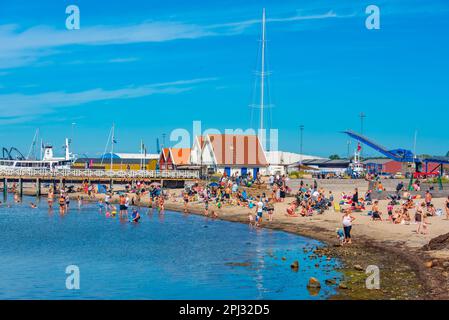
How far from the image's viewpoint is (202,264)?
25828 mm

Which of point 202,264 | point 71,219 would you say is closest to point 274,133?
point 71,219

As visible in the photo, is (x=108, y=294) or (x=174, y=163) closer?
(x=108, y=294)

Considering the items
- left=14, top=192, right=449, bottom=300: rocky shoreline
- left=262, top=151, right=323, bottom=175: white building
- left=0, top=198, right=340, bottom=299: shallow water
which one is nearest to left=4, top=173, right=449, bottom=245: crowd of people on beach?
left=14, top=192, right=449, bottom=300: rocky shoreline

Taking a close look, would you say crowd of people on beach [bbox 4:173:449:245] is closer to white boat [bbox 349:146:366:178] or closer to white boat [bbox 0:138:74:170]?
white boat [bbox 349:146:366:178]

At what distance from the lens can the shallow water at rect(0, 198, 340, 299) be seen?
20.7 metres

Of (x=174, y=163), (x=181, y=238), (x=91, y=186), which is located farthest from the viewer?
(x=174, y=163)

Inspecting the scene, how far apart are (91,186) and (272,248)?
45328 millimetres

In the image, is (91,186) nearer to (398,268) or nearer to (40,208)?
(40,208)

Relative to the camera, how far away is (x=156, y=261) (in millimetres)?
27000

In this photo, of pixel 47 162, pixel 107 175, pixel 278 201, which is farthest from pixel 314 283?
pixel 47 162

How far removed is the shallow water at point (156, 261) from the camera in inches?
814

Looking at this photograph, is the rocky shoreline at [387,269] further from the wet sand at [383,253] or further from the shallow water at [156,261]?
the shallow water at [156,261]

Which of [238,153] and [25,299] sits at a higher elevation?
[238,153]

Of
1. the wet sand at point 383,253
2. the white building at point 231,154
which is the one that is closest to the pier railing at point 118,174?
the white building at point 231,154
